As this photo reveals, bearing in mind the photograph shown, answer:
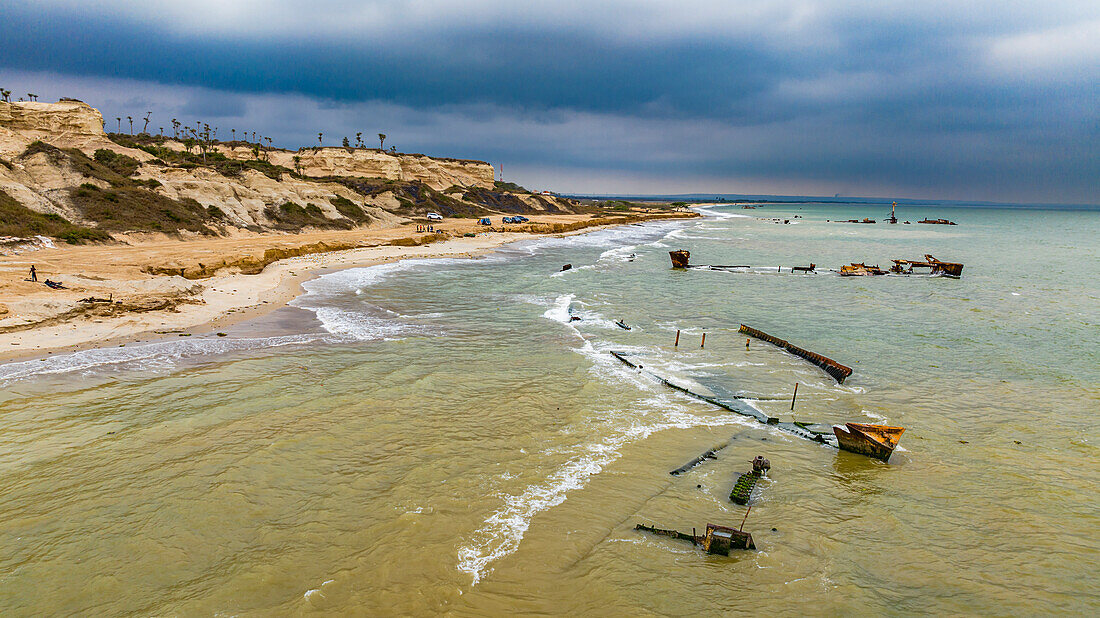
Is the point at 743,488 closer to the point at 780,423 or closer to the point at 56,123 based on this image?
the point at 780,423

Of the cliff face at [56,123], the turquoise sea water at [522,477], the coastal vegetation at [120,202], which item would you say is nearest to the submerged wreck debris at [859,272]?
the turquoise sea water at [522,477]

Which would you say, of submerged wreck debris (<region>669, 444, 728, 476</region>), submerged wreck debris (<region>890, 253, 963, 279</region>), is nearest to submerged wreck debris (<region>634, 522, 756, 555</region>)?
submerged wreck debris (<region>669, 444, 728, 476</region>)

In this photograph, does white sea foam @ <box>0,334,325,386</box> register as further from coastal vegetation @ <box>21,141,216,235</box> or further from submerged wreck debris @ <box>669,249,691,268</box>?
submerged wreck debris @ <box>669,249,691,268</box>

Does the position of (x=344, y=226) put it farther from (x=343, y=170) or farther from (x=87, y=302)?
(x=87, y=302)

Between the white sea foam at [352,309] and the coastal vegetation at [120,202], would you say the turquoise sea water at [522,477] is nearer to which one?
the white sea foam at [352,309]

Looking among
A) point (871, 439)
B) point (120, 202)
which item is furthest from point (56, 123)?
point (871, 439)
